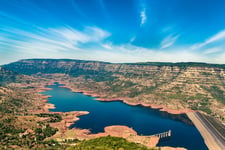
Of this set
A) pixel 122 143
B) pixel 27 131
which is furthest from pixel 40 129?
pixel 122 143

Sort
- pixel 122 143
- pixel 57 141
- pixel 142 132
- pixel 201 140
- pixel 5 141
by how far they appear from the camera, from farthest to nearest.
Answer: pixel 142 132 → pixel 201 140 → pixel 57 141 → pixel 5 141 → pixel 122 143

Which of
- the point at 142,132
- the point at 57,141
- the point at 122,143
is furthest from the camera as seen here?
the point at 142,132

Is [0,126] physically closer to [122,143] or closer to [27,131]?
[27,131]

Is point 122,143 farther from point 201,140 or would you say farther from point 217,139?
point 217,139

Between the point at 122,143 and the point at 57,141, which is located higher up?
the point at 122,143

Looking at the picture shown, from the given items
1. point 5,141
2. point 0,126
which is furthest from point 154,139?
point 0,126

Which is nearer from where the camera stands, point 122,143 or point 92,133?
point 122,143

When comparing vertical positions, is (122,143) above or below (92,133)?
above

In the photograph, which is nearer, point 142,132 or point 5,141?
point 5,141

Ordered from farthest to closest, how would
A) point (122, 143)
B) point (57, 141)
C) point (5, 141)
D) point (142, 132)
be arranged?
1. point (142, 132)
2. point (57, 141)
3. point (5, 141)
4. point (122, 143)
